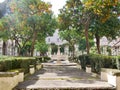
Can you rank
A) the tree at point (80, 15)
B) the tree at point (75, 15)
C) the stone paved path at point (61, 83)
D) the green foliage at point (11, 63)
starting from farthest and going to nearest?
the tree at point (75, 15) → the tree at point (80, 15) → the green foliage at point (11, 63) → the stone paved path at point (61, 83)

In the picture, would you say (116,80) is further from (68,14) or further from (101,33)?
(101,33)

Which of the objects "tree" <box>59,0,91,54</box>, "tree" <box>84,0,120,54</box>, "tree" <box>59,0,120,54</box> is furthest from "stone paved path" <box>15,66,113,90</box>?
"tree" <box>59,0,91,54</box>

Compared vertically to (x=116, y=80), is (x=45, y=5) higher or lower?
higher

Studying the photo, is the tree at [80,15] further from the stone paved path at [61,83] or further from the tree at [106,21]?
the stone paved path at [61,83]

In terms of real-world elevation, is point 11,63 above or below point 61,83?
above

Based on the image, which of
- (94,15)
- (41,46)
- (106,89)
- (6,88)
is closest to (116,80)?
(106,89)

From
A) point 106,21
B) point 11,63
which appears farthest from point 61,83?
point 106,21

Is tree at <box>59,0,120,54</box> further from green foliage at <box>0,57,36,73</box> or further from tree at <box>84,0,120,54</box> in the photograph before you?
green foliage at <box>0,57,36,73</box>

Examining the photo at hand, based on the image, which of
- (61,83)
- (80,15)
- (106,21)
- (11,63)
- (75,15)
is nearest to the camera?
(61,83)

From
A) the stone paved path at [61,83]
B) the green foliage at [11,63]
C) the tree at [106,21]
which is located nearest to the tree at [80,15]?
the tree at [106,21]

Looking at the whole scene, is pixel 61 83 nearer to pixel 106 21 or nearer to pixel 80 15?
pixel 80 15

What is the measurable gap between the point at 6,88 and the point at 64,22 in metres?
19.2

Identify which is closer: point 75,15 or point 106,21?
point 75,15

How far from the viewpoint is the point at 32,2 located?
1056 inches
